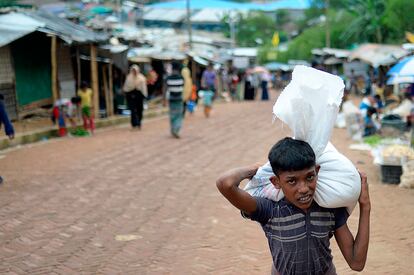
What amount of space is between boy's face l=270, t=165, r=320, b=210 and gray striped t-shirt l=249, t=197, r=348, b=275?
0.22ft

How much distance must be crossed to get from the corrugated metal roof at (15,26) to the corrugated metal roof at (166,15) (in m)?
38.1

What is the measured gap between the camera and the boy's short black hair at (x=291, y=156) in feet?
7.91

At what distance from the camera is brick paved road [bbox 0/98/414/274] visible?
531 centimetres

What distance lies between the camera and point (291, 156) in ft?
7.96

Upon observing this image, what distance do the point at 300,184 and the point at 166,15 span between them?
51.4 m

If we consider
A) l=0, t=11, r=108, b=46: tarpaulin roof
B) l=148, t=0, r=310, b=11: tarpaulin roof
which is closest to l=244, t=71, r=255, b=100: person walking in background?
l=0, t=11, r=108, b=46: tarpaulin roof

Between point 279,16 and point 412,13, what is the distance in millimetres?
44745

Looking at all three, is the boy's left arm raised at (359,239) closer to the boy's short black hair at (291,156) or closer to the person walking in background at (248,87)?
the boy's short black hair at (291,156)

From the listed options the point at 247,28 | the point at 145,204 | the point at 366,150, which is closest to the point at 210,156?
the point at 366,150

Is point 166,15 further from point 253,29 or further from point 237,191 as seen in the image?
point 237,191

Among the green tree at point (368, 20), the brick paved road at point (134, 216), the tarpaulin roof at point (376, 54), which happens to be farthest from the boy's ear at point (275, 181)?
the green tree at point (368, 20)

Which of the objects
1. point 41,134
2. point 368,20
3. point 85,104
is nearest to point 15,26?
point 41,134

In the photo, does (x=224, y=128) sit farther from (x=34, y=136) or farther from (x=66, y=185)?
(x=66, y=185)

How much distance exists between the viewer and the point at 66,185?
8.61 metres
